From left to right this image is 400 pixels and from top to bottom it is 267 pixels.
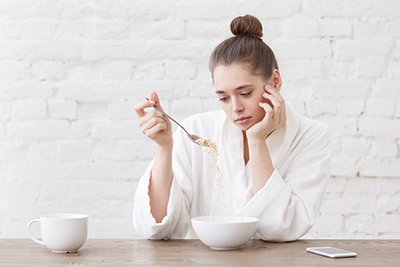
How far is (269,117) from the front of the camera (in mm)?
1413

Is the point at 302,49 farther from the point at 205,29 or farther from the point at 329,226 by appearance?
the point at 329,226

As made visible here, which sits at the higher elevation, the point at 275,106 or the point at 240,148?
the point at 275,106

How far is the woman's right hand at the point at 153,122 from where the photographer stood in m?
1.32

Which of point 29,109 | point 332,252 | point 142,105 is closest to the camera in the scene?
point 332,252

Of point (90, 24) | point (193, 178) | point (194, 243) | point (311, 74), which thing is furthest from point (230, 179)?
point (90, 24)

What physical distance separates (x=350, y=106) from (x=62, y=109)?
1.37 metres

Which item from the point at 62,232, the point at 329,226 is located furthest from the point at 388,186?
the point at 62,232

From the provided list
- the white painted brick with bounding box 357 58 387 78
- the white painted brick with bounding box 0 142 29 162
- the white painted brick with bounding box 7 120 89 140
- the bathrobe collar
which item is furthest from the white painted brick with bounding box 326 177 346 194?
the white painted brick with bounding box 0 142 29 162

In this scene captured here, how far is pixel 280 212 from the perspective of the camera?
4.26 feet

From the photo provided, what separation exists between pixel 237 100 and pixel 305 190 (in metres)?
0.36

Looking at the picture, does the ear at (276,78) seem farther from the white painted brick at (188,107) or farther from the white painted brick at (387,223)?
the white painted brick at (387,223)

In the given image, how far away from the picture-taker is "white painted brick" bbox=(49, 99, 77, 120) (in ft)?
7.07

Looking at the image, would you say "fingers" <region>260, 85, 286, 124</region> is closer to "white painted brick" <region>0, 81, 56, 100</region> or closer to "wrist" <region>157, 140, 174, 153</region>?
"wrist" <region>157, 140, 174, 153</region>

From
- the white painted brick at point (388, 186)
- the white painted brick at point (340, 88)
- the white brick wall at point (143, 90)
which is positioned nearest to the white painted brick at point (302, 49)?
the white brick wall at point (143, 90)
